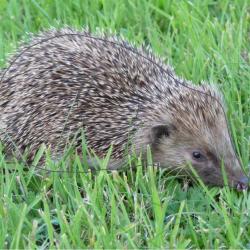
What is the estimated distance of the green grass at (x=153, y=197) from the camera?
15.9 ft

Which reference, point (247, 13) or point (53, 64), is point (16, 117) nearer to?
point (53, 64)

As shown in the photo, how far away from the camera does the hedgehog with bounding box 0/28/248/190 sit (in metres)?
5.85

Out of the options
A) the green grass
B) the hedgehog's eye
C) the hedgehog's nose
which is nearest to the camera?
the green grass

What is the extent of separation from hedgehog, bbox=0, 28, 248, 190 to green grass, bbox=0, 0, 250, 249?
26 centimetres

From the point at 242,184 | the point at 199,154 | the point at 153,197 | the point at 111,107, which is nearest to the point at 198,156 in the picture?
the point at 199,154

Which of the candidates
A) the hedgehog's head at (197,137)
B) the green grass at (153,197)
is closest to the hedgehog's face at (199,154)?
the hedgehog's head at (197,137)

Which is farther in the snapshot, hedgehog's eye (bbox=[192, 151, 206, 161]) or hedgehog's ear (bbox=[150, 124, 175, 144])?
hedgehog's ear (bbox=[150, 124, 175, 144])

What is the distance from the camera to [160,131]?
599 centimetres

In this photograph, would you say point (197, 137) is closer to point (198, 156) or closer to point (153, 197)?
point (198, 156)

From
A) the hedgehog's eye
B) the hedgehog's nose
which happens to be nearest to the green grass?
the hedgehog's nose

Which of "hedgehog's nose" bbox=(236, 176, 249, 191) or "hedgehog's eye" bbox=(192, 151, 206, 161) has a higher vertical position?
"hedgehog's eye" bbox=(192, 151, 206, 161)

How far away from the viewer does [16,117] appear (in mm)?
6312

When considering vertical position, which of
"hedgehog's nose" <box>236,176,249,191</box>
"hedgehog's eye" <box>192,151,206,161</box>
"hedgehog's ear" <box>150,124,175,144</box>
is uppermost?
"hedgehog's ear" <box>150,124,175,144</box>

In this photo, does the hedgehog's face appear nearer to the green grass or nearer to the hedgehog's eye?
the hedgehog's eye
